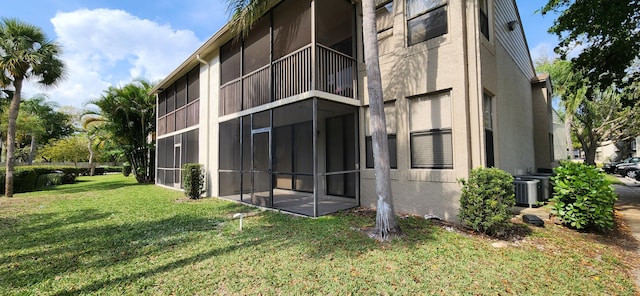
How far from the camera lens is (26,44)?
10750mm

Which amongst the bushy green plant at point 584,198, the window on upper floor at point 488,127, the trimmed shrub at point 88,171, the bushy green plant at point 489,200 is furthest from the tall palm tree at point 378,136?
the trimmed shrub at point 88,171

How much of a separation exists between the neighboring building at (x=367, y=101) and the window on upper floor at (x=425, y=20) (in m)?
0.03

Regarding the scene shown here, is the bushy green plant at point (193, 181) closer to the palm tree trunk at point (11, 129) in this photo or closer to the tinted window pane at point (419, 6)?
the palm tree trunk at point (11, 129)

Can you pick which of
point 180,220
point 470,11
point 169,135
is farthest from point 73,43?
point 470,11

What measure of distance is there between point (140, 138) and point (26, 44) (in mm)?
7416

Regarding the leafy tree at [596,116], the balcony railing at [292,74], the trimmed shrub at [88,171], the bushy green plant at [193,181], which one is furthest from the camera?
the trimmed shrub at [88,171]

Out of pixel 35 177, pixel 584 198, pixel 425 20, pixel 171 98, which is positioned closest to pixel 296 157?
pixel 425 20

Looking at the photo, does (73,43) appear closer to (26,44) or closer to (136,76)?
(26,44)

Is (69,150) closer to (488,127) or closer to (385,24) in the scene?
(385,24)

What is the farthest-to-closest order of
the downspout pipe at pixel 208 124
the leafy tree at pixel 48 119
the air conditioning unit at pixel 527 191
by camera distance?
the leafy tree at pixel 48 119 → the downspout pipe at pixel 208 124 → the air conditioning unit at pixel 527 191

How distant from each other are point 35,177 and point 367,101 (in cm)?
1801

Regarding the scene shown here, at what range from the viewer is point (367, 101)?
7.28 metres

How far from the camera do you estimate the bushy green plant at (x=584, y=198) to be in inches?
196

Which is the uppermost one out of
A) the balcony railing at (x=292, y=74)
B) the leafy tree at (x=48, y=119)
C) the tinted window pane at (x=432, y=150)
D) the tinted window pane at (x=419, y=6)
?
the leafy tree at (x=48, y=119)
